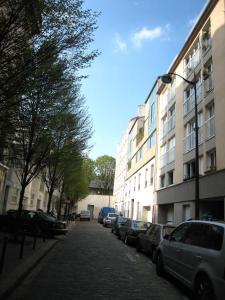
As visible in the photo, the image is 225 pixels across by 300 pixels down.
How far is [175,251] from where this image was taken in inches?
376

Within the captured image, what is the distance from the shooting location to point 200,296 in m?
7.22

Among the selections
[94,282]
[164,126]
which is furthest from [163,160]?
[94,282]

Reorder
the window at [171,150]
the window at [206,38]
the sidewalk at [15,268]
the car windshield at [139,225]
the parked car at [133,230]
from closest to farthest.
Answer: the sidewalk at [15,268] → the parked car at [133,230] → the car windshield at [139,225] → the window at [206,38] → the window at [171,150]

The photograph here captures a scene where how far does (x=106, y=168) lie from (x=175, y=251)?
95.2m

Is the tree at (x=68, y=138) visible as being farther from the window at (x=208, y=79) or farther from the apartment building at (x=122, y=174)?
the apartment building at (x=122, y=174)

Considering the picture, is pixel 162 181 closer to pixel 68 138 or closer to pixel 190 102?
pixel 190 102

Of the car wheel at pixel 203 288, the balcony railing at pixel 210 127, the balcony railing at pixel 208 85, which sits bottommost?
the car wheel at pixel 203 288

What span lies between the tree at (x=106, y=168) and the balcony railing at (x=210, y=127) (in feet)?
266

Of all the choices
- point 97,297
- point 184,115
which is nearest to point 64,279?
point 97,297

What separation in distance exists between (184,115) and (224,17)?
8.27 m

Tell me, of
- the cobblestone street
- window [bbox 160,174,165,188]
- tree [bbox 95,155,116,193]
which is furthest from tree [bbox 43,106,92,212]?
tree [bbox 95,155,116,193]

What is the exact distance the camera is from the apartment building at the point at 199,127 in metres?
21.8

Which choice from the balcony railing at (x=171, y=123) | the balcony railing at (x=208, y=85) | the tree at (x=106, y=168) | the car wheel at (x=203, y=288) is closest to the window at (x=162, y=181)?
the balcony railing at (x=171, y=123)

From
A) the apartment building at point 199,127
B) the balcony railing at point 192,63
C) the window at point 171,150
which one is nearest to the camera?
the apartment building at point 199,127
